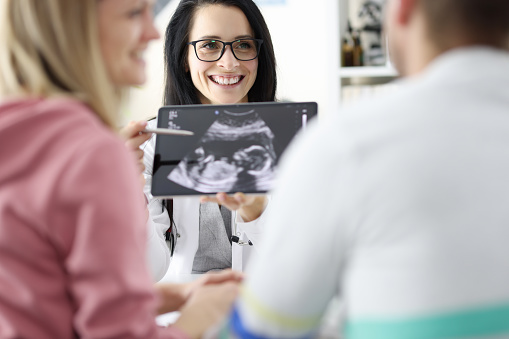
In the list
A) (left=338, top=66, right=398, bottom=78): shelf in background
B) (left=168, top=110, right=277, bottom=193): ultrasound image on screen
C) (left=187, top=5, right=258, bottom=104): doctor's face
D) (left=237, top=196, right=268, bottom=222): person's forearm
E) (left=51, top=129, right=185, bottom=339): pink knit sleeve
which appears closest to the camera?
(left=51, top=129, right=185, bottom=339): pink knit sleeve

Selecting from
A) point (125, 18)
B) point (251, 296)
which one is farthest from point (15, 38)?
point (251, 296)

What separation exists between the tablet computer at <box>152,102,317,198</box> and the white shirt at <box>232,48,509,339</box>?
0.66m

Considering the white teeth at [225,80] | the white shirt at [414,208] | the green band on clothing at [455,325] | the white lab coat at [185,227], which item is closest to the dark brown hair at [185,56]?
the white teeth at [225,80]

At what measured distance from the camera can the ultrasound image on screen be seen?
1.29m

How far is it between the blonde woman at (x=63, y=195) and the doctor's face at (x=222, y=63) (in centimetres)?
109

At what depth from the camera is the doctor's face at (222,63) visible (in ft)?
6.12

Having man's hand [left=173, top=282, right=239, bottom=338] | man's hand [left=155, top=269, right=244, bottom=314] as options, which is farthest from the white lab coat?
man's hand [left=173, top=282, right=239, bottom=338]

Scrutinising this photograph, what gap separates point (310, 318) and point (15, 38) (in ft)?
1.79

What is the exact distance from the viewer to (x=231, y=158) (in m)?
1.32

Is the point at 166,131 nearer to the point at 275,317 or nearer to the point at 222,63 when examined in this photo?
the point at 222,63

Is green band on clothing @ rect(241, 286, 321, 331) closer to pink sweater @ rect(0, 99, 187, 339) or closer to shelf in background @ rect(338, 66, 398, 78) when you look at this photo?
pink sweater @ rect(0, 99, 187, 339)

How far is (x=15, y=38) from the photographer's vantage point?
792 mm

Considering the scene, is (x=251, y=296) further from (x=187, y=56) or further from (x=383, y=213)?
(x=187, y=56)

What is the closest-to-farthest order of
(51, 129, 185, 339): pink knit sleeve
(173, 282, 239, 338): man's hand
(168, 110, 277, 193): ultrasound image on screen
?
(51, 129, 185, 339): pink knit sleeve
(173, 282, 239, 338): man's hand
(168, 110, 277, 193): ultrasound image on screen
